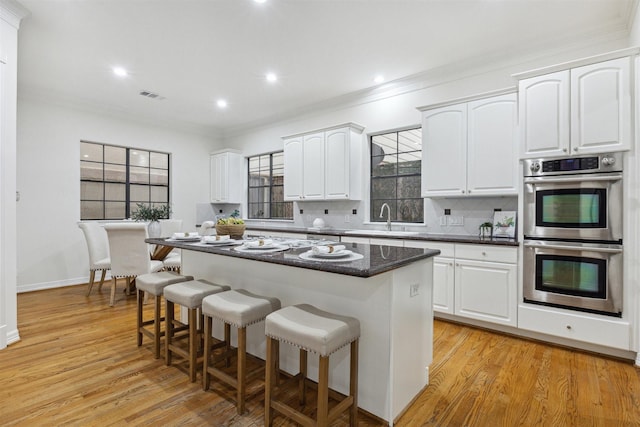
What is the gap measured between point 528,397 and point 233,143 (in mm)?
6408

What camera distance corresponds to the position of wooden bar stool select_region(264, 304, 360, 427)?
1498mm

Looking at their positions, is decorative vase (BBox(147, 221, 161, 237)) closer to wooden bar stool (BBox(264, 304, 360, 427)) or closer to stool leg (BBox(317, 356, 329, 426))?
wooden bar stool (BBox(264, 304, 360, 427))

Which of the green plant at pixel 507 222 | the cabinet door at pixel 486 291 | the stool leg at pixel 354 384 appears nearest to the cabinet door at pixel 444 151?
the green plant at pixel 507 222

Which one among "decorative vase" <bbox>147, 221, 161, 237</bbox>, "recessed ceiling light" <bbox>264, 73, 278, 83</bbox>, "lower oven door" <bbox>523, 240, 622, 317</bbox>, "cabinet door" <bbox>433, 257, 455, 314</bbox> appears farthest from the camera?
"decorative vase" <bbox>147, 221, 161, 237</bbox>

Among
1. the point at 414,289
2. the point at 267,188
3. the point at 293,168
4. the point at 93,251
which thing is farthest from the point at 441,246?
the point at 93,251

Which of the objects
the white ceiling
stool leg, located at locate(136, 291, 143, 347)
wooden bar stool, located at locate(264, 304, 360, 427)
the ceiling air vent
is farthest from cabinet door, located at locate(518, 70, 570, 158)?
the ceiling air vent

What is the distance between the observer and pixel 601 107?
258 cm

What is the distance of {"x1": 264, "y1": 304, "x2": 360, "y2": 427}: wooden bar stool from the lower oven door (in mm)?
2056

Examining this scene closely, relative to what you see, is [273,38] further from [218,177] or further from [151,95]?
[218,177]

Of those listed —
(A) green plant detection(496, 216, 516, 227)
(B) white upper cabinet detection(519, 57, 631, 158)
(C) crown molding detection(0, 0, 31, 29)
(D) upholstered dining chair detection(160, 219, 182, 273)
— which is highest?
(C) crown molding detection(0, 0, 31, 29)

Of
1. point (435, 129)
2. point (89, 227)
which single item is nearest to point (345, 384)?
point (435, 129)

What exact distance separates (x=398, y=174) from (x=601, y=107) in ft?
7.45

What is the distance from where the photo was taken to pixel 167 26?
304cm

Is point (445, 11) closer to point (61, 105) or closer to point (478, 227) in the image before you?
point (478, 227)
